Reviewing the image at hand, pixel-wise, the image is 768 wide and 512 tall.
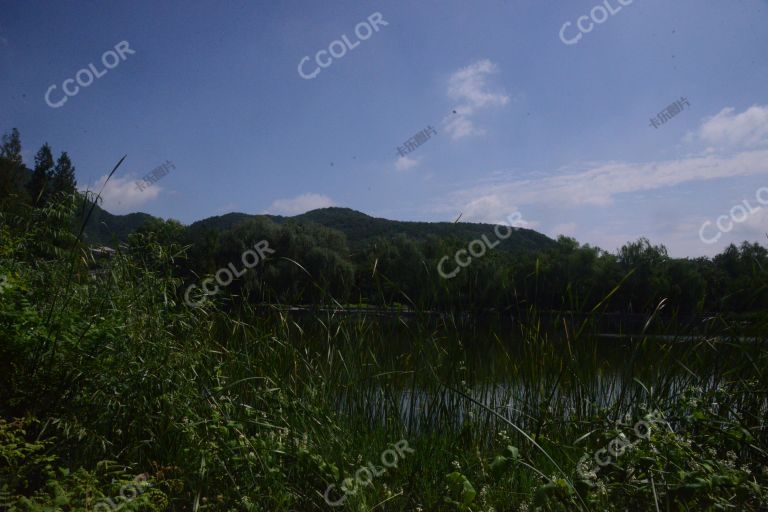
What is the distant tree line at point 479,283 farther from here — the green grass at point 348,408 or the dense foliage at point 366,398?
the green grass at point 348,408

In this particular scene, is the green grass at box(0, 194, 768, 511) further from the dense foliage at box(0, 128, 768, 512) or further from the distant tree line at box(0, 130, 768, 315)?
the distant tree line at box(0, 130, 768, 315)

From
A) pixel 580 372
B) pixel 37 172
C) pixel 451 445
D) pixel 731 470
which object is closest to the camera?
pixel 731 470

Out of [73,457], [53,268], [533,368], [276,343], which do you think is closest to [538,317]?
[533,368]

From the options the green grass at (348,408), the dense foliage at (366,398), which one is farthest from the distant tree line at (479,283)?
the green grass at (348,408)

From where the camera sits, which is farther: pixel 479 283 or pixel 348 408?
pixel 479 283

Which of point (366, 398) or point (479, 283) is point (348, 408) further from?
point (479, 283)

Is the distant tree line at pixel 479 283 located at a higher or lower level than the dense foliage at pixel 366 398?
higher

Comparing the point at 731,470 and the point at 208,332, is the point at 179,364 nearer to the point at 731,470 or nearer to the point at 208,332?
the point at 208,332

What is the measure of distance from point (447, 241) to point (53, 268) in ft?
8.59

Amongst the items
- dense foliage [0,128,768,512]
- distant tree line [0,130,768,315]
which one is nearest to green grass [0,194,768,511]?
dense foliage [0,128,768,512]

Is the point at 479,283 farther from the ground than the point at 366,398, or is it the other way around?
the point at 479,283

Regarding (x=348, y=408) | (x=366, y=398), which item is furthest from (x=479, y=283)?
(x=348, y=408)

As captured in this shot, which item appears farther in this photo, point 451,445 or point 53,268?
point 53,268

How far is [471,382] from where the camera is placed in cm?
312
